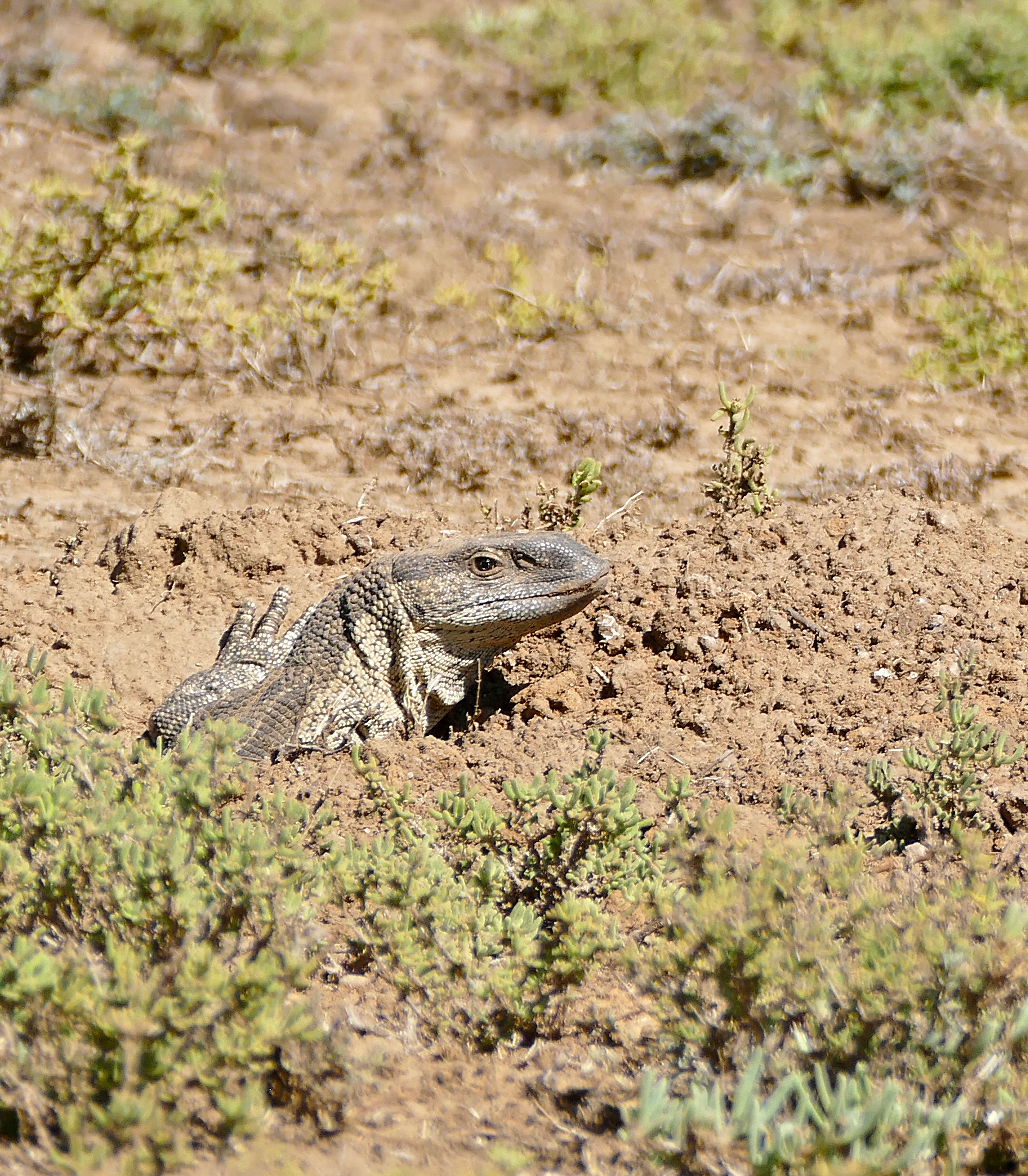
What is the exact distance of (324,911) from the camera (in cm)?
394

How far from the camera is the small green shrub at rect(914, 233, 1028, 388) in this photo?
7070mm

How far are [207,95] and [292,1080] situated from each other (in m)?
8.71

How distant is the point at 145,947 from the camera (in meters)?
2.99

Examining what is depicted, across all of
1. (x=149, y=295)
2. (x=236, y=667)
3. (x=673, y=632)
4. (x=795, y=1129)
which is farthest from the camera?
(x=149, y=295)

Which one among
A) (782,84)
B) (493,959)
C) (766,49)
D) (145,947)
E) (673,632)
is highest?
(766,49)

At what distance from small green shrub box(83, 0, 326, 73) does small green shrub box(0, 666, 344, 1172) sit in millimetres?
7911

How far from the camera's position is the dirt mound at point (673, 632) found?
181 inches

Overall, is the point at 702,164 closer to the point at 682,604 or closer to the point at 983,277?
the point at 983,277

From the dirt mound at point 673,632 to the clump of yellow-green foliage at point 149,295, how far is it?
1546mm

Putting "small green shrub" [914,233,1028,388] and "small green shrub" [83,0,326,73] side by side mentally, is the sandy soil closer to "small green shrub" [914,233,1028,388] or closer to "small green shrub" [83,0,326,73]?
"small green shrub" [914,233,1028,388]

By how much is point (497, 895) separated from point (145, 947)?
3.42 ft

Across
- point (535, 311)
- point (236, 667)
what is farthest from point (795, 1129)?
point (535, 311)

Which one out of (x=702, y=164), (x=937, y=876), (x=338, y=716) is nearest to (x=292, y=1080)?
(x=937, y=876)

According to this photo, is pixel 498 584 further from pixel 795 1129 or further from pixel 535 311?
pixel 535 311
